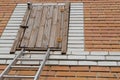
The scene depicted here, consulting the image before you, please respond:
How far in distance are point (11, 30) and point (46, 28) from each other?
0.81 meters

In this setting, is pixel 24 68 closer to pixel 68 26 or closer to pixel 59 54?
pixel 59 54

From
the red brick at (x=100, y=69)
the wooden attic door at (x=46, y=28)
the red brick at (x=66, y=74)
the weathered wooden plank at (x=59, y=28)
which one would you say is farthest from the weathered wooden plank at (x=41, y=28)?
the red brick at (x=100, y=69)

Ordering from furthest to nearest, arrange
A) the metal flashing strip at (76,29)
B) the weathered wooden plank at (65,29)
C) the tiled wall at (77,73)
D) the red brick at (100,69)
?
the metal flashing strip at (76,29)
the weathered wooden plank at (65,29)
the red brick at (100,69)
the tiled wall at (77,73)

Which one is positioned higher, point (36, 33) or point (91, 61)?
point (36, 33)

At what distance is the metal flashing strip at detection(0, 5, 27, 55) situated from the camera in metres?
5.11

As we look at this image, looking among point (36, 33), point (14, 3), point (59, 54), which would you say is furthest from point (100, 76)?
point (14, 3)

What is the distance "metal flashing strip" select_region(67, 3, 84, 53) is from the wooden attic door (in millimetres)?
125

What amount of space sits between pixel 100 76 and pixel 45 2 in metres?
2.76

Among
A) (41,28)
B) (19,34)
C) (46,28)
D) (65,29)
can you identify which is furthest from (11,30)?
(65,29)

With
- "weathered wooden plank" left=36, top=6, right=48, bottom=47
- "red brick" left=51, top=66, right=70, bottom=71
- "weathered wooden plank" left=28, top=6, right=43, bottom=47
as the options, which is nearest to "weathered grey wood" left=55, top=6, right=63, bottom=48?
"weathered wooden plank" left=36, top=6, right=48, bottom=47

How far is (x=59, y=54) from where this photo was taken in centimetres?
484

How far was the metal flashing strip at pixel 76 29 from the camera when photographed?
5.03 meters

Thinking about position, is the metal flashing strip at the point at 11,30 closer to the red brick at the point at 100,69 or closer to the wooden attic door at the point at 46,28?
the wooden attic door at the point at 46,28

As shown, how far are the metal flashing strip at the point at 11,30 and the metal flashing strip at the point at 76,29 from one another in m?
1.21
